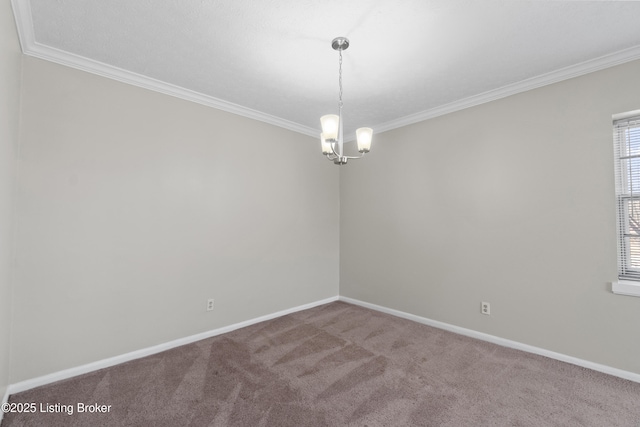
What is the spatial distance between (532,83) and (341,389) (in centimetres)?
326

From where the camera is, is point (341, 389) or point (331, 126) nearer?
point (331, 126)

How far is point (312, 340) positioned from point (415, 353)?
1046mm

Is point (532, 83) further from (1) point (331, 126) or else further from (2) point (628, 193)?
(1) point (331, 126)

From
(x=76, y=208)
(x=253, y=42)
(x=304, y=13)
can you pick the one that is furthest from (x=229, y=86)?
(x=76, y=208)

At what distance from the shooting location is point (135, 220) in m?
2.57

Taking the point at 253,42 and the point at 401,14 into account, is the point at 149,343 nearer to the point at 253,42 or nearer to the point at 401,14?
the point at 253,42

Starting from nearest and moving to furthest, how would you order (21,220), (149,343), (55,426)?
1. (55,426)
2. (21,220)
3. (149,343)

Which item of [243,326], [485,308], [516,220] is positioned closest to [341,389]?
[243,326]

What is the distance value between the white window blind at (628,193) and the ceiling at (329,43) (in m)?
0.61

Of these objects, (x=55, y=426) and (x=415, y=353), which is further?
(x=415, y=353)

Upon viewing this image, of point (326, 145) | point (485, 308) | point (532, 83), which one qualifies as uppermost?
point (532, 83)

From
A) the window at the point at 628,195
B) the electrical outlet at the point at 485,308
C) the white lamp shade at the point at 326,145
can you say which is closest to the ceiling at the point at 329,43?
the window at the point at 628,195

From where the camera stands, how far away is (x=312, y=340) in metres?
2.93

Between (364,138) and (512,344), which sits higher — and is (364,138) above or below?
above
